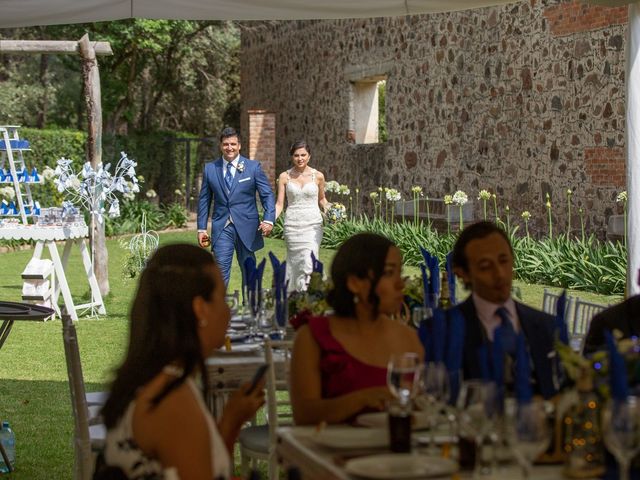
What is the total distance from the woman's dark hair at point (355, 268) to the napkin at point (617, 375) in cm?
105

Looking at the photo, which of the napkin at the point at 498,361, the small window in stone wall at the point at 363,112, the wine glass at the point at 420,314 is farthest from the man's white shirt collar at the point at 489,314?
the small window in stone wall at the point at 363,112

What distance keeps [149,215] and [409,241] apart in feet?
26.0

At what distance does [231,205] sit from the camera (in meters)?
10.5

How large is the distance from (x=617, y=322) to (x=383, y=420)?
128 centimetres

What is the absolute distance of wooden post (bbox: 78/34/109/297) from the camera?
41.1ft

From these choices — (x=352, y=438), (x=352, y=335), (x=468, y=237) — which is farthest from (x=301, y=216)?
(x=352, y=438)

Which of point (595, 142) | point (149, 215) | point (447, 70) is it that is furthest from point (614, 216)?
point (149, 215)

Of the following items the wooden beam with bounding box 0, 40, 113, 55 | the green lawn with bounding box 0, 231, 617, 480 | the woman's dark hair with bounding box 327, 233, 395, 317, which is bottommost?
the green lawn with bounding box 0, 231, 617, 480

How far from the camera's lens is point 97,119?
42.1 ft

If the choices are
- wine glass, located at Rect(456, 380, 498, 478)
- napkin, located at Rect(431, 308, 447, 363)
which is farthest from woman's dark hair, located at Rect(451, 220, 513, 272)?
wine glass, located at Rect(456, 380, 498, 478)

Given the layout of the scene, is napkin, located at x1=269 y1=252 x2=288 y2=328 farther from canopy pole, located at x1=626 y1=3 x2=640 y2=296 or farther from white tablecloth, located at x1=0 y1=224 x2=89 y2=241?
white tablecloth, located at x1=0 y1=224 x2=89 y2=241

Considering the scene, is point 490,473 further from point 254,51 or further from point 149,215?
point 254,51

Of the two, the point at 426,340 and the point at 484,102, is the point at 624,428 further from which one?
the point at 484,102

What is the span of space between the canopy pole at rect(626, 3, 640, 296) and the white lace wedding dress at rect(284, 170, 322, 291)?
596 centimetres
